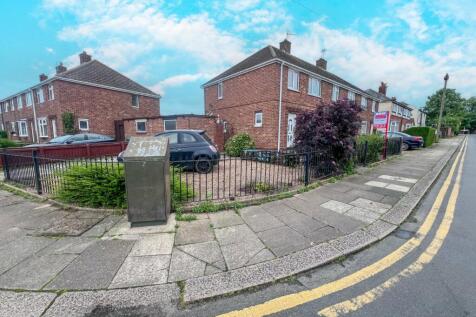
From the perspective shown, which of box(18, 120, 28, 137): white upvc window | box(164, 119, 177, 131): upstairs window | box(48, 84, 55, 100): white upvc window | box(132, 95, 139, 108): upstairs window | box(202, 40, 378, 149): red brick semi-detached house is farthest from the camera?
box(18, 120, 28, 137): white upvc window

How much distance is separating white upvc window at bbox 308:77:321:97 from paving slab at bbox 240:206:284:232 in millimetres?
13534

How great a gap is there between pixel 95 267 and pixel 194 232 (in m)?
1.41

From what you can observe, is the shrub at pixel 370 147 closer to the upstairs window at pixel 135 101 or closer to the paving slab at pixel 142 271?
the paving slab at pixel 142 271

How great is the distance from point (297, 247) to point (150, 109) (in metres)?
25.0

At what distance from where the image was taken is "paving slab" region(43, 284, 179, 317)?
205cm

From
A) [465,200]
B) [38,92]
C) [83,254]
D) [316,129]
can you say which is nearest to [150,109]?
[38,92]

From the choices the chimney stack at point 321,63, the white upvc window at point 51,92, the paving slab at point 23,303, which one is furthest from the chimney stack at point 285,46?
the white upvc window at point 51,92

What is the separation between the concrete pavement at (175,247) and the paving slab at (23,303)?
0.02m

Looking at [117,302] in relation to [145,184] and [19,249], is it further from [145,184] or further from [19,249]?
[19,249]

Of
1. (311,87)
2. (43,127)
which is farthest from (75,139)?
(311,87)

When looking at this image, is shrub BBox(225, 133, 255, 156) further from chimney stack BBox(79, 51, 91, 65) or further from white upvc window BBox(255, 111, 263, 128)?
chimney stack BBox(79, 51, 91, 65)

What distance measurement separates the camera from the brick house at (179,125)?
15.0m

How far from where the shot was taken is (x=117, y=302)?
7.10ft

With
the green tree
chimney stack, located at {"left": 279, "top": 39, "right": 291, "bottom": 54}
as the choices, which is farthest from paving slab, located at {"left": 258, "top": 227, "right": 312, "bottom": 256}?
the green tree
